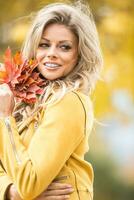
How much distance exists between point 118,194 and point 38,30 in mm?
3301

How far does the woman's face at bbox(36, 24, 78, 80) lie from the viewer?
9.58 feet

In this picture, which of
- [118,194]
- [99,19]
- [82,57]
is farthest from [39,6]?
[82,57]

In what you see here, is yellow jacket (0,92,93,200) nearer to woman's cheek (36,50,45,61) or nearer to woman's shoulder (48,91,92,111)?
woman's shoulder (48,91,92,111)

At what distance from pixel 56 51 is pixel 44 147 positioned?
0.50 metres

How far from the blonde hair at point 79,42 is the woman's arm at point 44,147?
194 millimetres

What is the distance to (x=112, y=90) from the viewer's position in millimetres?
5879

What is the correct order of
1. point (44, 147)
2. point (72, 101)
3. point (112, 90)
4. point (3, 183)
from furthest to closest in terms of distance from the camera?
1. point (112, 90)
2. point (3, 183)
3. point (72, 101)
4. point (44, 147)

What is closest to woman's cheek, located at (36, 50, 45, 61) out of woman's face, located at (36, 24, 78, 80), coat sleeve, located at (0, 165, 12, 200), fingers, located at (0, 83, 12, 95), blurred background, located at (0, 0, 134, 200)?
woman's face, located at (36, 24, 78, 80)

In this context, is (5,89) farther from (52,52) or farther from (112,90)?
(112,90)

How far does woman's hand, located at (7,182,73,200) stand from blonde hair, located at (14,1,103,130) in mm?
432

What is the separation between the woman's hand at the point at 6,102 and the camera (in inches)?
110

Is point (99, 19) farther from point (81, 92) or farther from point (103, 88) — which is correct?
point (81, 92)

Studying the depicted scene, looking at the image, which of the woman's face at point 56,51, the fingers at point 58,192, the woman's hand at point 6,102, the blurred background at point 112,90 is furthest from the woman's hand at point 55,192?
the blurred background at point 112,90

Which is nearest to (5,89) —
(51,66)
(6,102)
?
(6,102)
